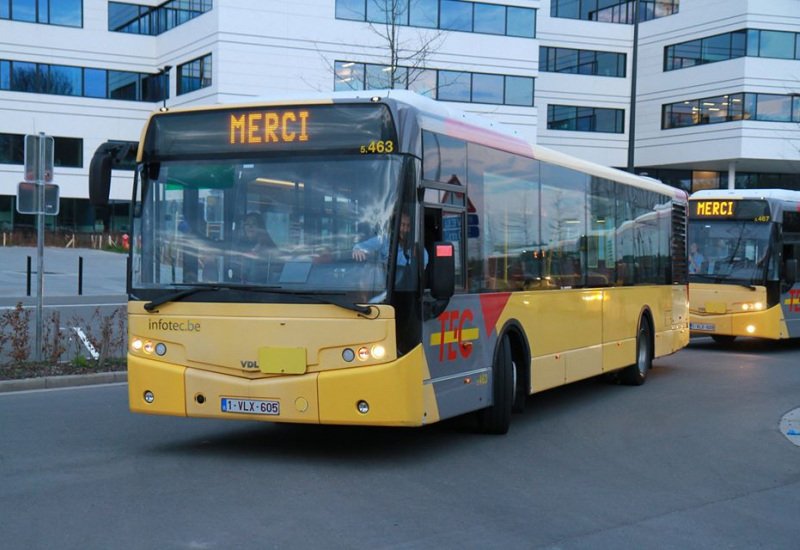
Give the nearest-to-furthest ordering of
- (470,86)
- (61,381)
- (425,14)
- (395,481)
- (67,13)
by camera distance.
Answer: (395,481) < (61,381) < (425,14) < (470,86) < (67,13)

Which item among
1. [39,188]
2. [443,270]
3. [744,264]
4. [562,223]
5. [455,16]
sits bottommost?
[744,264]

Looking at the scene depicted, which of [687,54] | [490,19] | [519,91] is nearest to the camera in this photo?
[490,19]

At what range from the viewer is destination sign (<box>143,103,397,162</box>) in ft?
27.2

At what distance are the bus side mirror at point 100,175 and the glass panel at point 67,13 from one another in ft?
154

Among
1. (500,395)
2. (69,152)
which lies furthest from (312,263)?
(69,152)

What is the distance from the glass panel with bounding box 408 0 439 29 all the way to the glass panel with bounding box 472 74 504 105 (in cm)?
341

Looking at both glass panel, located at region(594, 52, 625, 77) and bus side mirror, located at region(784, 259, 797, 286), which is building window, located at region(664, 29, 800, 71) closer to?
glass panel, located at region(594, 52, 625, 77)

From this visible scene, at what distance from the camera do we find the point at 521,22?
49.7m

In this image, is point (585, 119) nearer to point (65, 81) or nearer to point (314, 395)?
point (65, 81)

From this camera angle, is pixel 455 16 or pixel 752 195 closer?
pixel 752 195

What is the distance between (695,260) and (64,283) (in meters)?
21.3

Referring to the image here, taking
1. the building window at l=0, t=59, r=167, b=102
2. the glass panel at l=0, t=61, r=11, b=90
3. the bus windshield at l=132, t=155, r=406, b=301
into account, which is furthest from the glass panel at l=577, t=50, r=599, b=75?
the bus windshield at l=132, t=155, r=406, b=301

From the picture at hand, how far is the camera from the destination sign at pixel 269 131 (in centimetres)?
829

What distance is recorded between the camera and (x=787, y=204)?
21266mm
